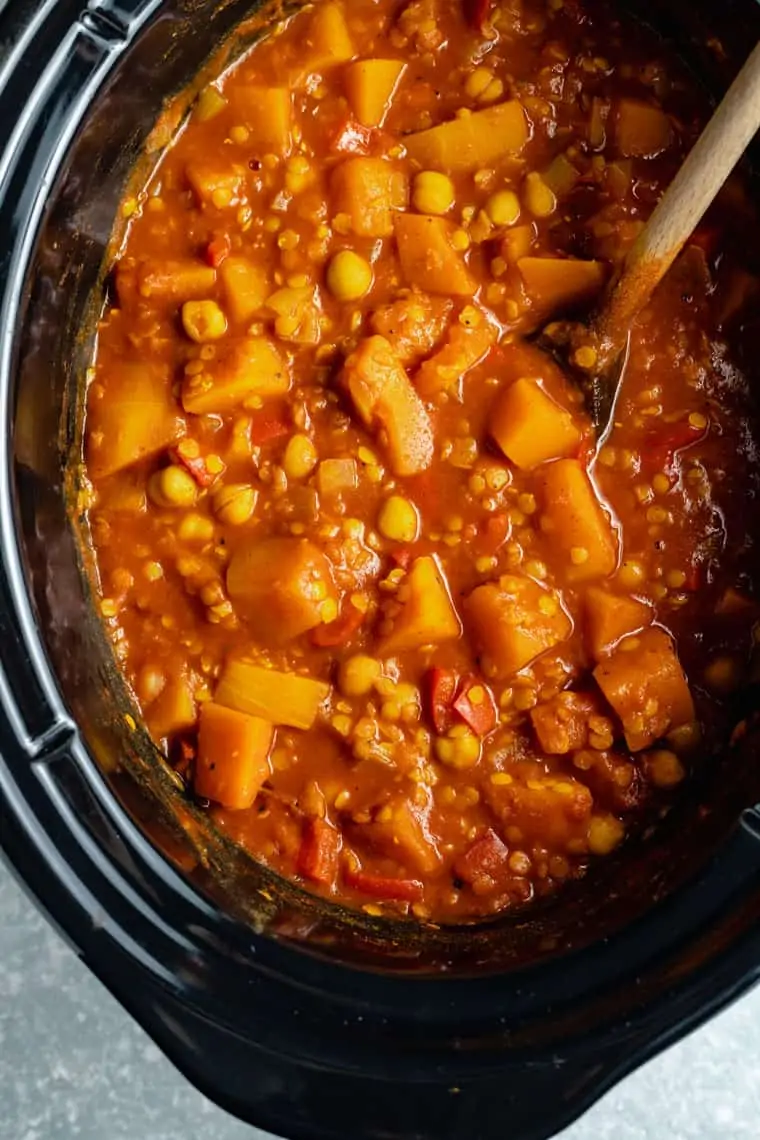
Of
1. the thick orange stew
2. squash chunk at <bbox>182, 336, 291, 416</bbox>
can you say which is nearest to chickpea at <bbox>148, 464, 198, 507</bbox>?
the thick orange stew

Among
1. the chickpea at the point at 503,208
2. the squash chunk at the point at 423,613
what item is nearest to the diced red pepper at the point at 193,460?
the squash chunk at the point at 423,613

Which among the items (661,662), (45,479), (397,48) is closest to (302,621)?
(45,479)

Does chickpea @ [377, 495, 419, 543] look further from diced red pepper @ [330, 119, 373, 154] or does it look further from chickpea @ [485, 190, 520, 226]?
diced red pepper @ [330, 119, 373, 154]

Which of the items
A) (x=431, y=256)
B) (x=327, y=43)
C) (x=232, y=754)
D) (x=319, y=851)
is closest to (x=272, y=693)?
(x=232, y=754)

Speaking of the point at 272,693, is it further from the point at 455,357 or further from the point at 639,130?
the point at 639,130

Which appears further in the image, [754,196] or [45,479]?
[754,196]

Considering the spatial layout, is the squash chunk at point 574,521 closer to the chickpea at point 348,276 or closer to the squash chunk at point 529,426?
the squash chunk at point 529,426

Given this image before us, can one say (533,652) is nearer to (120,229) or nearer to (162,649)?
(162,649)
